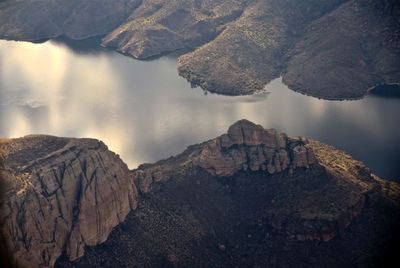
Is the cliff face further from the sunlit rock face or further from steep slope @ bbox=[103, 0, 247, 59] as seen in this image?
steep slope @ bbox=[103, 0, 247, 59]

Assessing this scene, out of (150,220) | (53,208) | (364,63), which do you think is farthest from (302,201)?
(364,63)

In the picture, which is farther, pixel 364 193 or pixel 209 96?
pixel 209 96

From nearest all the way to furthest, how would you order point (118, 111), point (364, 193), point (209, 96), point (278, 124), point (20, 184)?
point (20, 184)
point (364, 193)
point (278, 124)
point (118, 111)
point (209, 96)

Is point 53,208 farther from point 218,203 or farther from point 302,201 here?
point 302,201

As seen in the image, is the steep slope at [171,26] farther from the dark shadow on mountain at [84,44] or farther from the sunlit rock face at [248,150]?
the sunlit rock face at [248,150]

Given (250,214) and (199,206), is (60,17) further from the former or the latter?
(250,214)

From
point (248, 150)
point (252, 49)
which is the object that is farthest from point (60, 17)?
point (248, 150)
